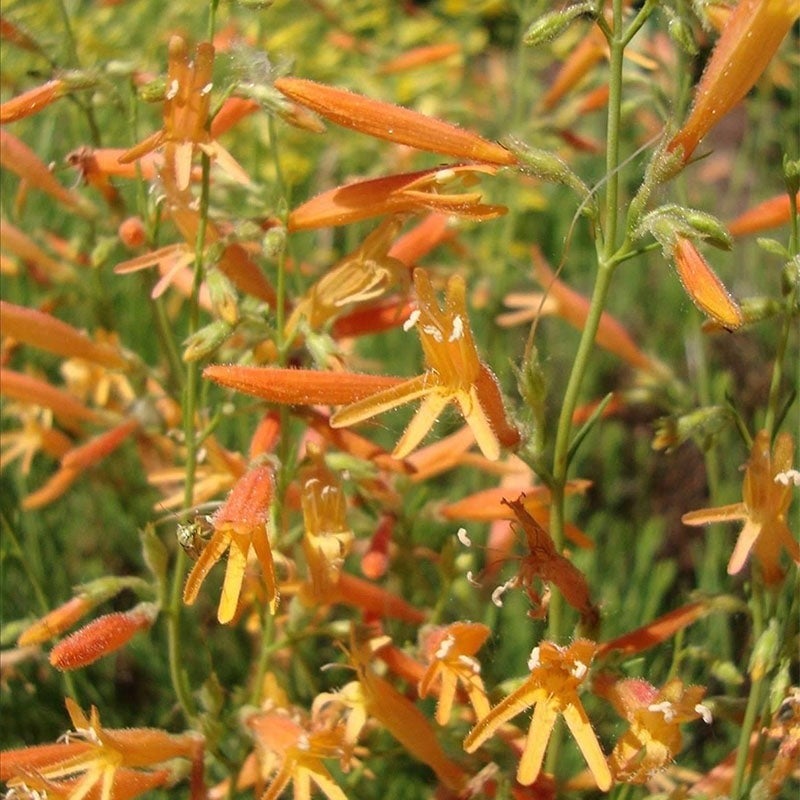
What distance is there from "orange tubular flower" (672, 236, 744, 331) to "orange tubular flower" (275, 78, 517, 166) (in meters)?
0.31

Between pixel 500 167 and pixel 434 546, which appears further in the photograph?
pixel 434 546

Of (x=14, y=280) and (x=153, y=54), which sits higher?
(x=153, y=54)

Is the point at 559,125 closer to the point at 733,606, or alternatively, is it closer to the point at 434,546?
the point at 434,546

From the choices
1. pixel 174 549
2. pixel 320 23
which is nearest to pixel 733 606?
pixel 174 549

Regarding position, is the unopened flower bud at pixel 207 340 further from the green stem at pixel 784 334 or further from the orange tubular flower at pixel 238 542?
the green stem at pixel 784 334

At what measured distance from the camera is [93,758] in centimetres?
195

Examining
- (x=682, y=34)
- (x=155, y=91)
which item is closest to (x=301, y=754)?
(x=155, y=91)

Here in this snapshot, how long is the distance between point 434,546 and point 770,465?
1693 millimetres

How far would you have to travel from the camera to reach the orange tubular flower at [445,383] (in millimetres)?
1776

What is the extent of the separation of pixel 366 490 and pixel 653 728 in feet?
2.59

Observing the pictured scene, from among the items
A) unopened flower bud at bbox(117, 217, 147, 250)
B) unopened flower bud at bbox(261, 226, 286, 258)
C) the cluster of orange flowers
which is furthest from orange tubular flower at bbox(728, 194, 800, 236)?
unopened flower bud at bbox(117, 217, 147, 250)

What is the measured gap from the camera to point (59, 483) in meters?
2.97

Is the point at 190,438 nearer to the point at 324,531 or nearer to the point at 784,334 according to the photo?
the point at 324,531

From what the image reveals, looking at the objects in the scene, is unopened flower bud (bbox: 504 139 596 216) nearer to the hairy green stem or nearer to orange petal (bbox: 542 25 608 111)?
the hairy green stem
